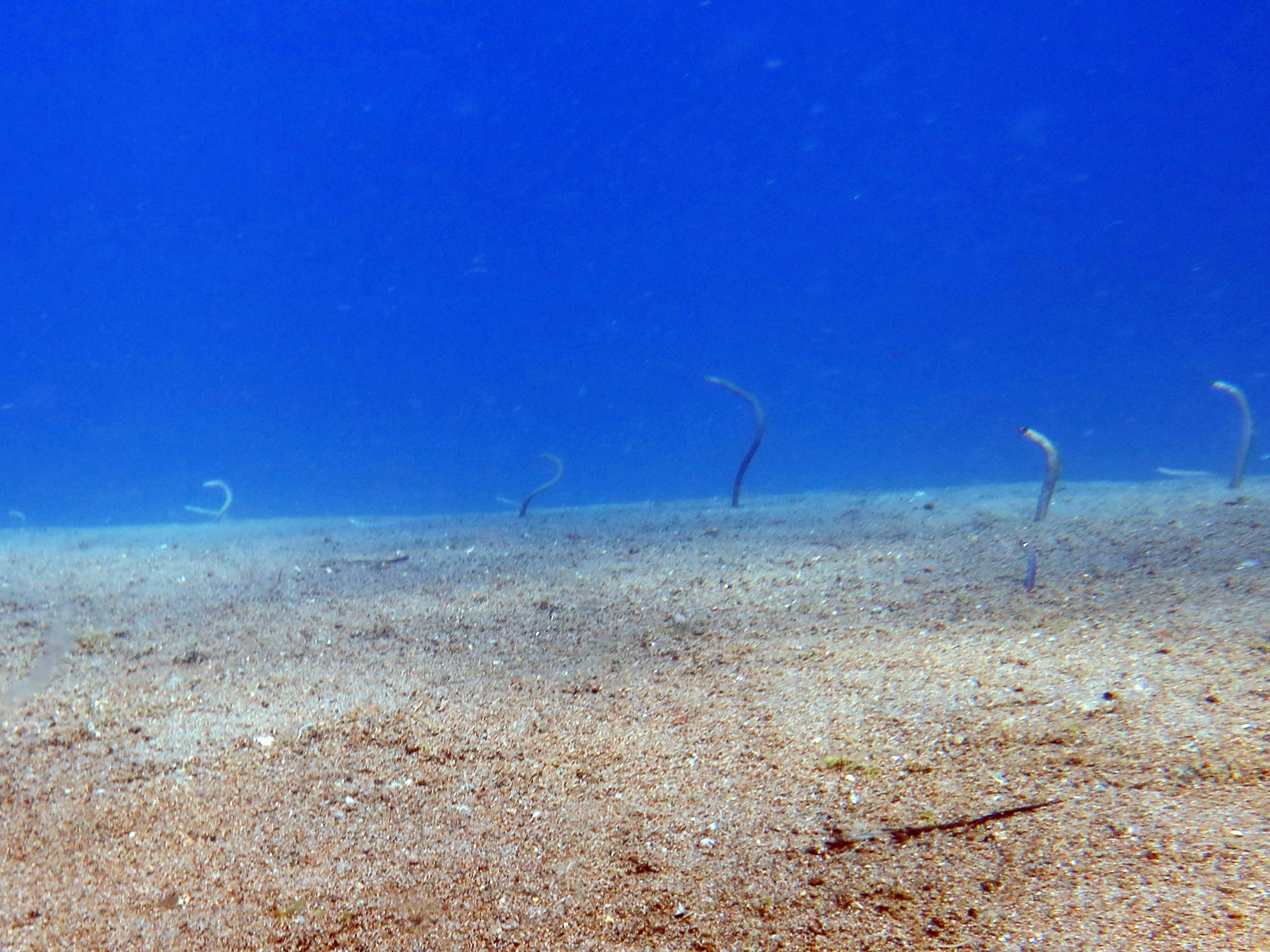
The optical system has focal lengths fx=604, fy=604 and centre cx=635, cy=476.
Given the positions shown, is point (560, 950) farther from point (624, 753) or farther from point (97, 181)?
point (97, 181)

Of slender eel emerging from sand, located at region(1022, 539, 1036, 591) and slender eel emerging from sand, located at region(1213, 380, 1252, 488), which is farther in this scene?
slender eel emerging from sand, located at region(1213, 380, 1252, 488)

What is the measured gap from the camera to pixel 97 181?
78.5 metres

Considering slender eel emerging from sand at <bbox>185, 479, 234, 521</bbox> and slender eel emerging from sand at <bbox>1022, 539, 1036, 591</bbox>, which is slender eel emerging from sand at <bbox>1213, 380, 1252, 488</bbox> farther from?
slender eel emerging from sand at <bbox>185, 479, 234, 521</bbox>

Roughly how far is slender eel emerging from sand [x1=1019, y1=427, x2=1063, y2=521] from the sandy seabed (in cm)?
150

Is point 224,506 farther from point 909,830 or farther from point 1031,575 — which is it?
point 909,830

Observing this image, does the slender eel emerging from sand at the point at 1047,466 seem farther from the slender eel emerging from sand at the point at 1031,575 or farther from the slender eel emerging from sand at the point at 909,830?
the slender eel emerging from sand at the point at 909,830

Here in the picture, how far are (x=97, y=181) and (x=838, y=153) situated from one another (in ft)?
325

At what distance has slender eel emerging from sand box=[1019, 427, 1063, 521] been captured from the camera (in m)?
5.84

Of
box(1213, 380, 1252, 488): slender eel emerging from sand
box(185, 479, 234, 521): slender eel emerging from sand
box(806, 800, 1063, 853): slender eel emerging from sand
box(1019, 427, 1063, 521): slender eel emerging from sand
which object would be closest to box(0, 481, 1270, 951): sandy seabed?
box(806, 800, 1063, 853): slender eel emerging from sand

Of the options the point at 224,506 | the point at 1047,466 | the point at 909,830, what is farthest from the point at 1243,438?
the point at 224,506

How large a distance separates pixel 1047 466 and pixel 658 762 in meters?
5.55

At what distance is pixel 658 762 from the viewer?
2.30 meters

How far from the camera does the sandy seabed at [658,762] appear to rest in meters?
1.60

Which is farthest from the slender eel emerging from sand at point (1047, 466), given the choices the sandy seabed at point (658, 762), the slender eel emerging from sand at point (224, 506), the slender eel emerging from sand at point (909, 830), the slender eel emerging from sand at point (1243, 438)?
the slender eel emerging from sand at point (224, 506)
